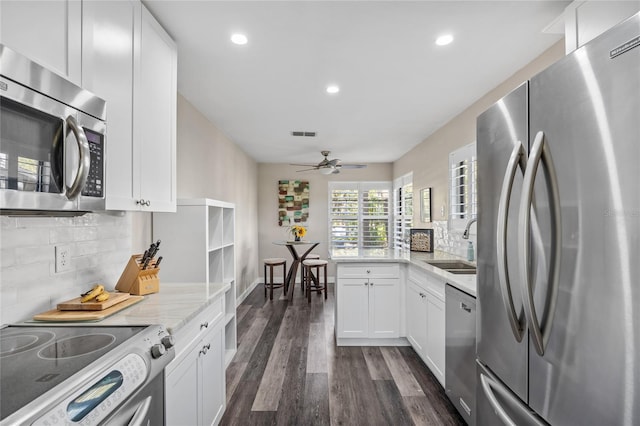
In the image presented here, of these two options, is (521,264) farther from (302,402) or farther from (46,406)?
(302,402)

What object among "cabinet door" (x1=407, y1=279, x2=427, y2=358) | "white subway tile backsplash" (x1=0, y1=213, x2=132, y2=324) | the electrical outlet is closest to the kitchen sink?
"cabinet door" (x1=407, y1=279, x2=427, y2=358)

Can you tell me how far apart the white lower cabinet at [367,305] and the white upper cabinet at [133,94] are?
193 centimetres

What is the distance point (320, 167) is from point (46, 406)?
14.1 ft

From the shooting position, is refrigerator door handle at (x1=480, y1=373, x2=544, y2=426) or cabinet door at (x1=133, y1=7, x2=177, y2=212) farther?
cabinet door at (x1=133, y1=7, x2=177, y2=212)

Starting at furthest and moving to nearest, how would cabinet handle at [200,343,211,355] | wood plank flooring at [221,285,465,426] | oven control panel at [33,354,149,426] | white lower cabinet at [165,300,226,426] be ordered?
1. wood plank flooring at [221,285,465,426]
2. cabinet handle at [200,343,211,355]
3. white lower cabinet at [165,300,226,426]
4. oven control panel at [33,354,149,426]

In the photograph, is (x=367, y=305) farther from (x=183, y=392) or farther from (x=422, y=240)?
(x=183, y=392)

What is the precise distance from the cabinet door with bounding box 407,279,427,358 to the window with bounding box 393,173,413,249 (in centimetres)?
246

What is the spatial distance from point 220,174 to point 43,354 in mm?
3235

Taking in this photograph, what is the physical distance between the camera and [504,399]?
45.7 inches

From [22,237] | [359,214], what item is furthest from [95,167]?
[359,214]

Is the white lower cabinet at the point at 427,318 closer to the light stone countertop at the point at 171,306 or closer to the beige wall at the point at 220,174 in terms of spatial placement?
the light stone countertop at the point at 171,306

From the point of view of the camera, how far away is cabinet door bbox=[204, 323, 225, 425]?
65.1 inches

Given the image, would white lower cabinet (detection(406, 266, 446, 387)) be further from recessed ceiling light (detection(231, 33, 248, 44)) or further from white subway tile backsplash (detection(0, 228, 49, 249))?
white subway tile backsplash (detection(0, 228, 49, 249))

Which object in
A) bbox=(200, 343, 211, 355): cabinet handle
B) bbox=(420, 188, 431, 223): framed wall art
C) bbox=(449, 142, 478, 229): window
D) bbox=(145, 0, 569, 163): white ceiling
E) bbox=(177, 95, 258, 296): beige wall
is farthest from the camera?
bbox=(420, 188, 431, 223): framed wall art
